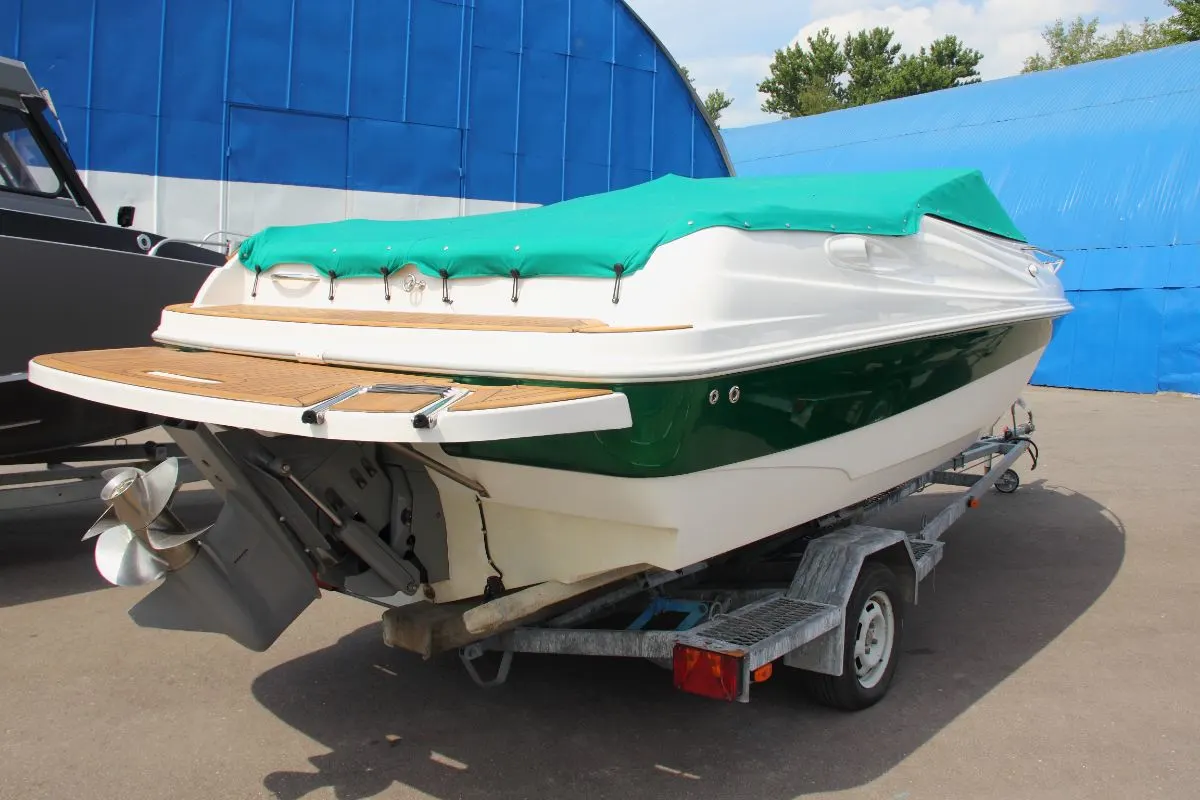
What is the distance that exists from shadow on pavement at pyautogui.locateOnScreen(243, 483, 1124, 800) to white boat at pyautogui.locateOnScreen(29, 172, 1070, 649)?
0.53 m

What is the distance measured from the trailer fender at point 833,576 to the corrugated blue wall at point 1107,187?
13984mm

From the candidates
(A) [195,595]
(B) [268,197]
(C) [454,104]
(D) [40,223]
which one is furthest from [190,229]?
(A) [195,595]

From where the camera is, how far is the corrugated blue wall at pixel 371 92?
356 inches

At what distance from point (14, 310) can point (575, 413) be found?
387 centimetres

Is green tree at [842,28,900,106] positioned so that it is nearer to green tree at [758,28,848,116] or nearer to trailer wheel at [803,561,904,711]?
green tree at [758,28,848,116]

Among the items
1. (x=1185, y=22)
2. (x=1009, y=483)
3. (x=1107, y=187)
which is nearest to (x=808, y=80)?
(x=1185, y=22)

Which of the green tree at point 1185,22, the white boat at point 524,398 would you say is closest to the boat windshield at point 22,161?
the white boat at point 524,398

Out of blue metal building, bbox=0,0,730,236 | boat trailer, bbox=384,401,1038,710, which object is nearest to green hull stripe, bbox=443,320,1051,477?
boat trailer, bbox=384,401,1038,710

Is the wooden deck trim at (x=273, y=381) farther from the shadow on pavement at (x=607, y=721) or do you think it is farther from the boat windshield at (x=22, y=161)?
the boat windshield at (x=22, y=161)

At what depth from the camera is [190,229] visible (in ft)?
31.4

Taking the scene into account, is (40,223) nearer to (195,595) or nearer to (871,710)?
(195,595)

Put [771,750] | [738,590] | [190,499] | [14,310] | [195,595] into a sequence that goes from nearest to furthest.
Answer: [195,595] < [771,750] < [738,590] < [14,310] < [190,499]

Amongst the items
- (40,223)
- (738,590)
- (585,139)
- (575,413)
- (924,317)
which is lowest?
(738,590)

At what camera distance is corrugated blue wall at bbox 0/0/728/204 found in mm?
9055
